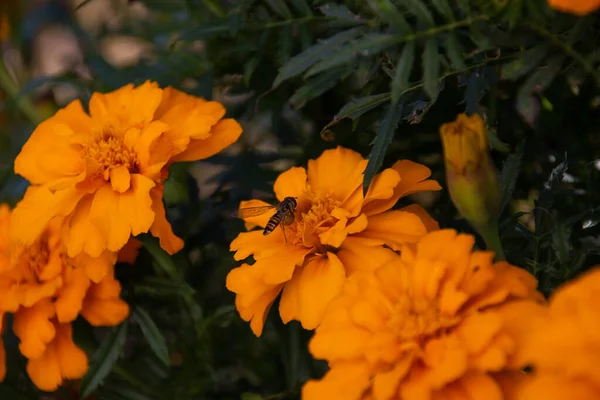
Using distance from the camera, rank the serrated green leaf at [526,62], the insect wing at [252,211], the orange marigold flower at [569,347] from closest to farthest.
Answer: the orange marigold flower at [569,347] → the serrated green leaf at [526,62] → the insect wing at [252,211]

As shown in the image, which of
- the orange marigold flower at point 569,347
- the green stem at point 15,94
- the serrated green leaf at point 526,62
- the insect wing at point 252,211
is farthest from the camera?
the green stem at point 15,94

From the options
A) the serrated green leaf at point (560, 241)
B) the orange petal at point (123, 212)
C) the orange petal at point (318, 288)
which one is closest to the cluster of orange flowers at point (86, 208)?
the orange petal at point (123, 212)

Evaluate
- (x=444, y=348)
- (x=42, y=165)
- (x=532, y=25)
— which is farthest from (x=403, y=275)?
(x=42, y=165)

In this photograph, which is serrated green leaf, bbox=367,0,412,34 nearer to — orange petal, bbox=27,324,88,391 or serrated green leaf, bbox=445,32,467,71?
serrated green leaf, bbox=445,32,467,71

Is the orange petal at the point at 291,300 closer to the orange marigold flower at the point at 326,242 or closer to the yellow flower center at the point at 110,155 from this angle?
the orange marigold flower at the point at 326,242

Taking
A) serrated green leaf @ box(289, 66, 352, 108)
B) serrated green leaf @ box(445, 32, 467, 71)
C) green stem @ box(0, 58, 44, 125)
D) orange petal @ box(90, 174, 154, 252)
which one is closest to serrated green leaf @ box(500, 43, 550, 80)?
serrated green leaf @ box(445, 32, 467, 71)

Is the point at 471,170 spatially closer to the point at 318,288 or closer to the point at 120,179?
the point at 318,288

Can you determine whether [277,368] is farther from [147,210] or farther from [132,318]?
[147,210]
